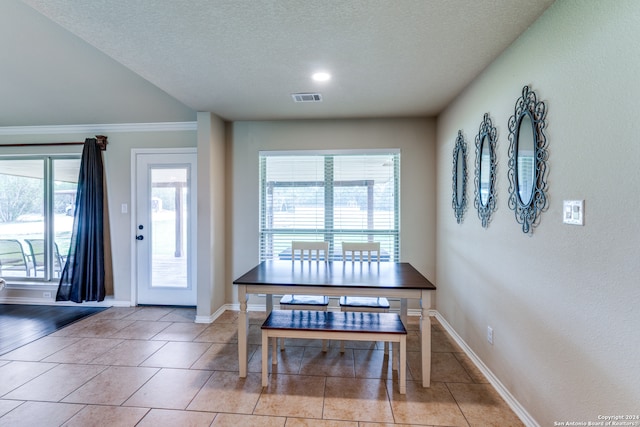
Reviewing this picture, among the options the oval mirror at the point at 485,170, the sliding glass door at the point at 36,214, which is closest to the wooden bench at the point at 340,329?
the oval mirror at the point at 485,170

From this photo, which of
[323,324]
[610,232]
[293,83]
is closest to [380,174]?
[293,83]

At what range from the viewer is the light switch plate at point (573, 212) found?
141 centimetres

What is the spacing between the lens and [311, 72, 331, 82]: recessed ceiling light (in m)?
2.43

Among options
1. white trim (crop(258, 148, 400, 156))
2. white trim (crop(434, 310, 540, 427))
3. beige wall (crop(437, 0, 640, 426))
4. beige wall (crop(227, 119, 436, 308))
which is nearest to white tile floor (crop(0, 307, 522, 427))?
white trim (crop(434, 310, 540, 427))

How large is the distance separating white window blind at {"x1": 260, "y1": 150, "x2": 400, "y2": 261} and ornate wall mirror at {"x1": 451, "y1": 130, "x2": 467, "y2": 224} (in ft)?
2.58

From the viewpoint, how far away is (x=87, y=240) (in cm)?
372

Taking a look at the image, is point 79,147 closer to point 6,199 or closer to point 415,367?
point 6,199

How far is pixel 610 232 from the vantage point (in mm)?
1260

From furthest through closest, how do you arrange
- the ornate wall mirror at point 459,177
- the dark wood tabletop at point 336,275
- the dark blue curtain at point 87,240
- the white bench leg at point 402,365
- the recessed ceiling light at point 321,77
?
the dark blue curtain at point 87,240 → the ornate wall mirror at point 459,177 → the recessed ceiling light at point 321,77 → the dark wood tabletop at point 336,275 → the white bench leg at point 402,365

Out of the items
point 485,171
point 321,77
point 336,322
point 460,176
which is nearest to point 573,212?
point 485,171

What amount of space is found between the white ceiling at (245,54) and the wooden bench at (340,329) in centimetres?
194

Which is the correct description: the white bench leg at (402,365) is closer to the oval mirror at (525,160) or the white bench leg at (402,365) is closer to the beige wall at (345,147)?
the oval mirror at (525,160)

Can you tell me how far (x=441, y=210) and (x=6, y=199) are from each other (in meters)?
5.69

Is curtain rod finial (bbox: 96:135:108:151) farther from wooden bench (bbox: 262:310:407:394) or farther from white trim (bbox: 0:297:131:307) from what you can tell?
wooden bench (bbox: 262:310:407:394)
